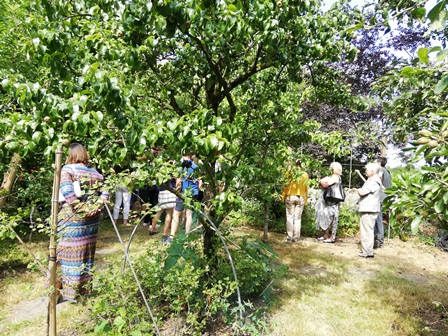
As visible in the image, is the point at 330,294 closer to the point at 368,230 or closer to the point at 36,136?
the point at 368,230

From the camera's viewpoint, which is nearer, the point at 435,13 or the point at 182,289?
the point at 435,13

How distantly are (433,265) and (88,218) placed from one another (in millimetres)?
6231

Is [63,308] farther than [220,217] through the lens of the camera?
Yes

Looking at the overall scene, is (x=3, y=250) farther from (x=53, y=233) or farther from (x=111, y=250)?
(x=53, y=233)

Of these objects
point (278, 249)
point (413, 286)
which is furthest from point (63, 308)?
point (413, 286)

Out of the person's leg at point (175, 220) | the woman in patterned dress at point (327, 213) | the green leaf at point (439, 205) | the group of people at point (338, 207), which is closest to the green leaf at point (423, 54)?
the green leaf at point (439, 205)

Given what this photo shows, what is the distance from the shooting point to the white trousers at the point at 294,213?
6.65 meters

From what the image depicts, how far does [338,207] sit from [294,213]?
1086mm

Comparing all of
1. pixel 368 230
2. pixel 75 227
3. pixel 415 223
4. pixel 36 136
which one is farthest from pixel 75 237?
pixel 368 230

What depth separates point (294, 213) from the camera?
6.68m

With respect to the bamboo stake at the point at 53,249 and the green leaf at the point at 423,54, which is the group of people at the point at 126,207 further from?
the green leaf at the point at 423,54

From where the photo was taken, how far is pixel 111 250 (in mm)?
5559

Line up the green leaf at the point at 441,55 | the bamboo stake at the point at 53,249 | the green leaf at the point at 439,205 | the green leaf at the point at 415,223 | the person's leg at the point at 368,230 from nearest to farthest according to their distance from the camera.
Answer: the green leaf at the point at 441,55 < the green leaf at the point at 439,205 < the green leaf at the point at 415,223 < the bamboo stake at the point at 53,249 < the person's leg at the point at 368,230

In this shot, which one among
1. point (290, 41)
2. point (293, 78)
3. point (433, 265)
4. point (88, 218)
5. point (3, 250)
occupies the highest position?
point (290, 41)
